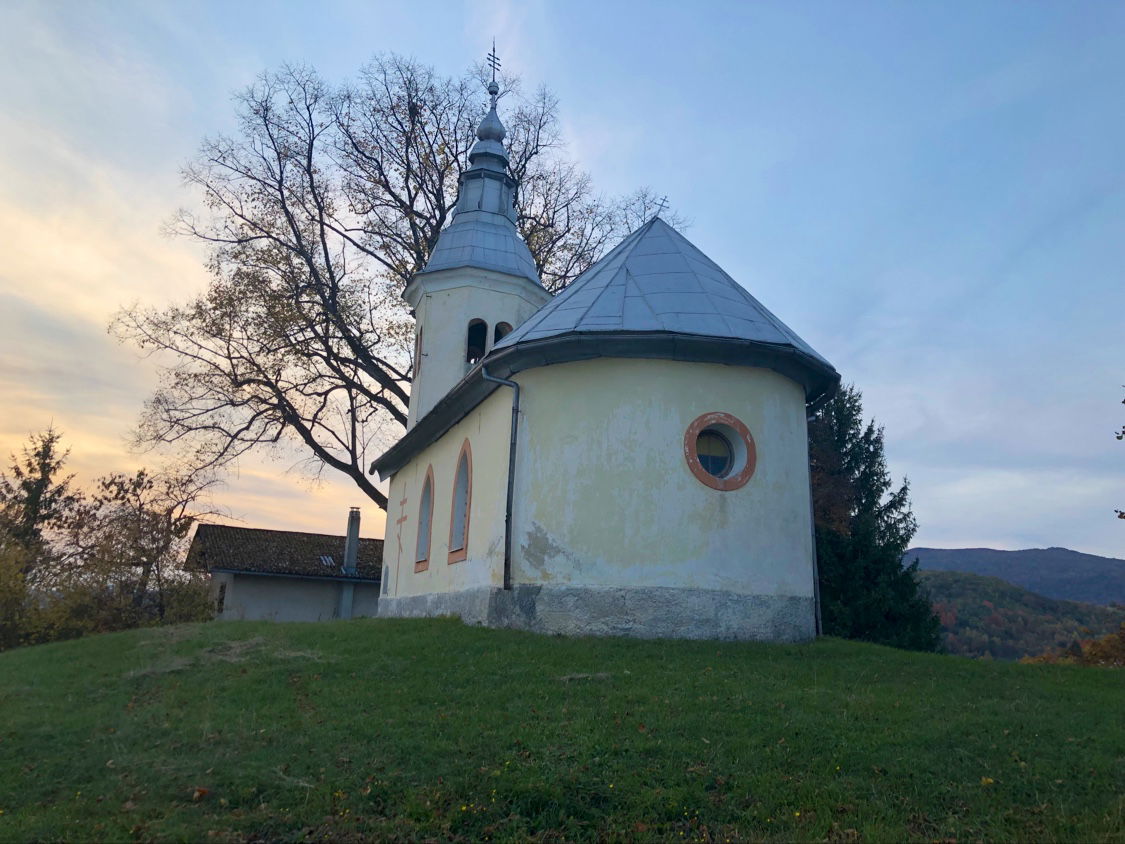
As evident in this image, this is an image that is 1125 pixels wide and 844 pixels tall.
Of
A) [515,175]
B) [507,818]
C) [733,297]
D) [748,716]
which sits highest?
[515,175]

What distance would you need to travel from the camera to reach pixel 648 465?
12.4m

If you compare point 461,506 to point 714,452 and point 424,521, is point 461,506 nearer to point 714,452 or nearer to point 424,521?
point 424,521

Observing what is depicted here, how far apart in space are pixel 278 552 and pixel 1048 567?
159 feet

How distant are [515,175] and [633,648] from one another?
2031cm

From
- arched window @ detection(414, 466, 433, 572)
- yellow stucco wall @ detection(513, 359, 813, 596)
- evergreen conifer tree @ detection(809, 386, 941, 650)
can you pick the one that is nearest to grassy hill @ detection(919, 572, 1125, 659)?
evergreen conifer tree @ detection(809, 386, 941, 650)

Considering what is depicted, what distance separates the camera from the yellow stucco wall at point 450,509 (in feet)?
44.8

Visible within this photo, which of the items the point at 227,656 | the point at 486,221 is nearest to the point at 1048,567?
the point at 486,221

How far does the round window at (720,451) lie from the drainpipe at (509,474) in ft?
7.99

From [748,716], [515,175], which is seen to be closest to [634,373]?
[748,716]

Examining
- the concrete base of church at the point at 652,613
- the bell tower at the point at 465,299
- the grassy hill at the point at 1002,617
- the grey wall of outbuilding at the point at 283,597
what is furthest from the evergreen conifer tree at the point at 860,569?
the grey wall of outbuilding at the point at 283,597

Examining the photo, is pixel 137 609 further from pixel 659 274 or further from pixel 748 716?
pixel 748 716

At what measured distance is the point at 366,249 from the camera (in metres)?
26.1

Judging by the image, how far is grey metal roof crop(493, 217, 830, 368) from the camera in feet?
41.8

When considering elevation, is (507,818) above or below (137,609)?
below
